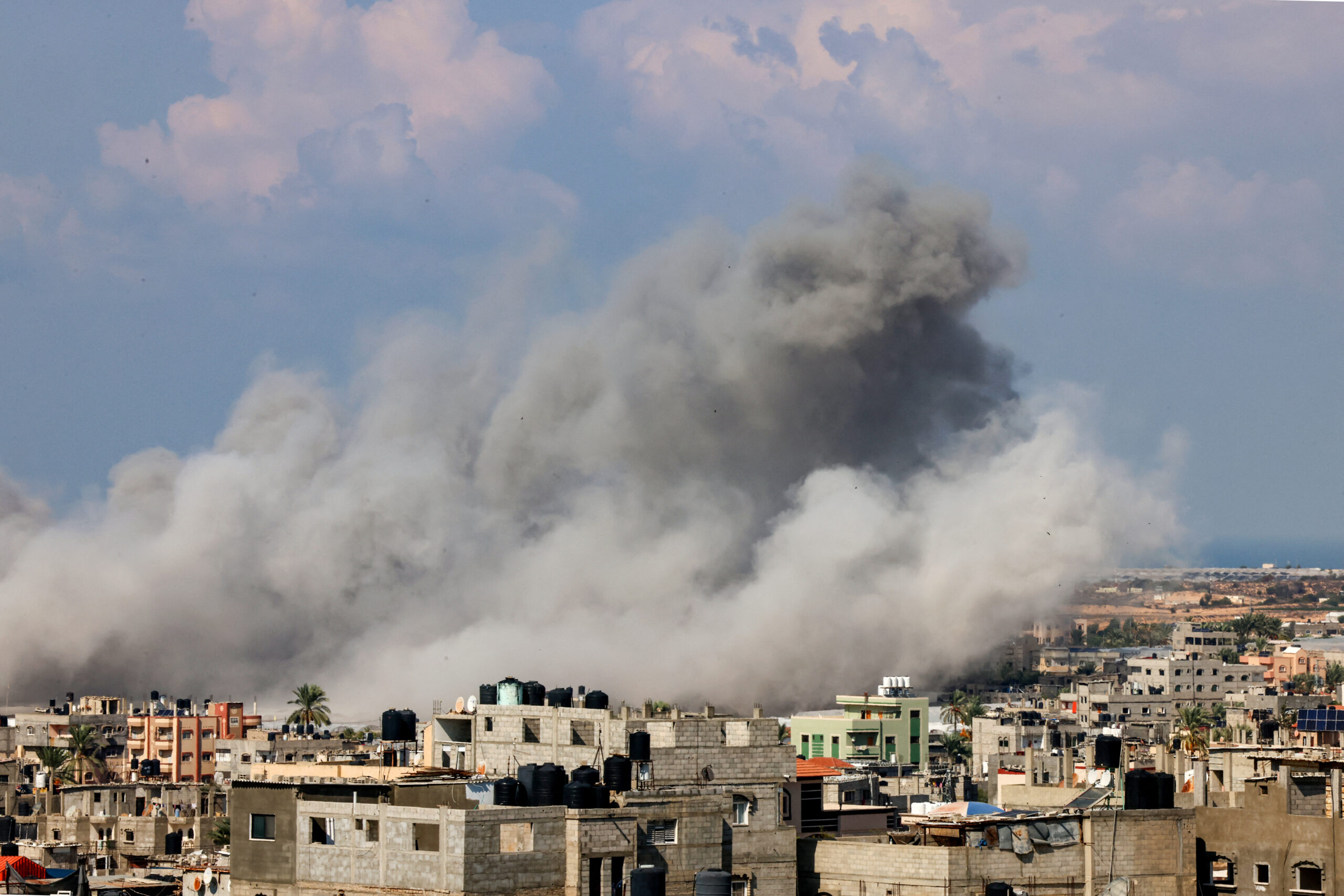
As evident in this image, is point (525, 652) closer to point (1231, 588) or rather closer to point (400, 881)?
point (400, 881)

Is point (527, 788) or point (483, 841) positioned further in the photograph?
point (527, 788)

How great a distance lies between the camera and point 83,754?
170 ft

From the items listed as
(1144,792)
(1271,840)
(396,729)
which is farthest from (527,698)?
(1271,840)

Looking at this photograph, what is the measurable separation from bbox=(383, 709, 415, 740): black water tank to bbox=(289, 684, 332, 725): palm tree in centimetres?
2856

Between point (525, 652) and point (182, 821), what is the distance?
28697 mm

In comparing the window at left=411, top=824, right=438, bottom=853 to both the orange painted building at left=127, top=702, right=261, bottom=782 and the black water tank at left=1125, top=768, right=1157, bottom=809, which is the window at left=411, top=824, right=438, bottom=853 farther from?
the orange painted building at left=127, top=702, right=261, bottom=782

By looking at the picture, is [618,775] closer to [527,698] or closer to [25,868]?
[25,868]

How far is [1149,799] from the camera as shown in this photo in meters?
22.8

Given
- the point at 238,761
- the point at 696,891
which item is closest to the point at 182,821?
the point at 238,761

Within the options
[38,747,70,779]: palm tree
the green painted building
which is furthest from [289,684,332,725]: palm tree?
the green painted building

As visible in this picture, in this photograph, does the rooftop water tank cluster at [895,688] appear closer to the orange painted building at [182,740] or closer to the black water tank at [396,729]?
the orange painted building at [182,740]

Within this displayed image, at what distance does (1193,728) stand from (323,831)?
1457 inches

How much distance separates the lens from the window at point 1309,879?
21.5 metres

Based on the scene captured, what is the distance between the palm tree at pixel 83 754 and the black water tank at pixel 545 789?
30998 millimetres
